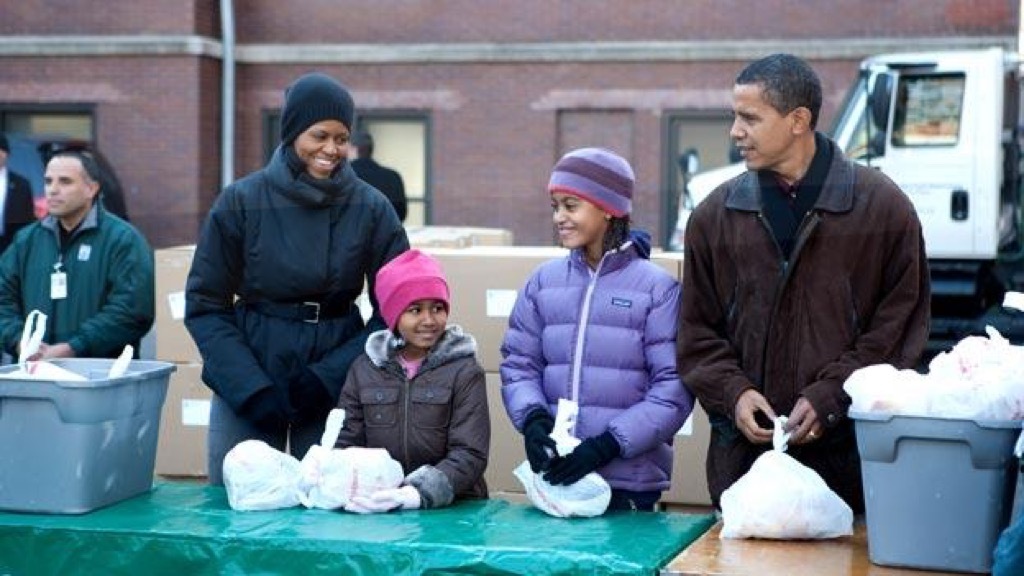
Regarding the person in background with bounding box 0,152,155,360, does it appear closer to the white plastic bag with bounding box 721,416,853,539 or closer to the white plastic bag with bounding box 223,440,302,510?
the white plastic bag with bounding box 223,440,302,510

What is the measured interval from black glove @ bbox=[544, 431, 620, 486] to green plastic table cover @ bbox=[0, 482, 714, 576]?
0.10 meters

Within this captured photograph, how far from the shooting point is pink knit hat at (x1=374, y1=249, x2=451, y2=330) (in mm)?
4582

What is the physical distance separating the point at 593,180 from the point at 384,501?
3.30 ft

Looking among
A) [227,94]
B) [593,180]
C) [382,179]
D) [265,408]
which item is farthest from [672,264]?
[227,94]

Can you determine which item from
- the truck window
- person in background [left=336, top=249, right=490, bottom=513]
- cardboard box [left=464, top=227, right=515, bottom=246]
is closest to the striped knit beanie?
person in background [left=336, top=249, right=490, bottom=513]

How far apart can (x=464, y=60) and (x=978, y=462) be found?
53.3 ft

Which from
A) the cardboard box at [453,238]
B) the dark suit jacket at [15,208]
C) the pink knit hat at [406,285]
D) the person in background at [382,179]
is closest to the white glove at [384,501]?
the pink knit hat at [406,285]

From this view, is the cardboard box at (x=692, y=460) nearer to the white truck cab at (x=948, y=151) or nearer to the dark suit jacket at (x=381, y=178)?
the dark suit jacket at (x=381, y=178)

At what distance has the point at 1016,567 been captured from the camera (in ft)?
10.8

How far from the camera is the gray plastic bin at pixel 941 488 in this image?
12.1ft

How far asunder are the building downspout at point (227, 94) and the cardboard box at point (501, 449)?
45.1 feet

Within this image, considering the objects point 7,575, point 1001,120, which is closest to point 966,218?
point 1001,120

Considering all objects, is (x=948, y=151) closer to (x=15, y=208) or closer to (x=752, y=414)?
(x=15, y=208)

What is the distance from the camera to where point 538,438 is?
4301mm
